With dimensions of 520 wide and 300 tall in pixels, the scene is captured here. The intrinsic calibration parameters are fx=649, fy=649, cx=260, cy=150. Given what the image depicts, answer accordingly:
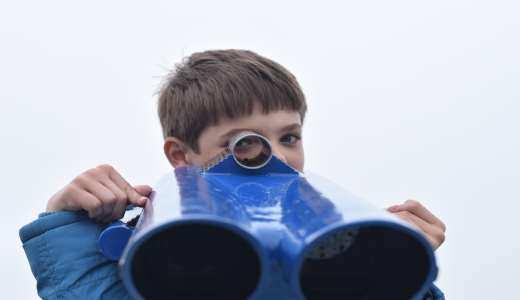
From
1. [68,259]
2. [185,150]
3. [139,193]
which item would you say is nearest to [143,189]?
[139,193]

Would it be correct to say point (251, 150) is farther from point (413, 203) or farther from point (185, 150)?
point (185, 150)

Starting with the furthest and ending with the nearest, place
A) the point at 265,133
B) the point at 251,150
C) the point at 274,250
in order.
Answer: the point at 265,133
the point at 251,150
the point at 274,250

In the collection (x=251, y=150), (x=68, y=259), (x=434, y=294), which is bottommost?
(x=434, y=294)

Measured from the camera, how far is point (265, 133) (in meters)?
1.67

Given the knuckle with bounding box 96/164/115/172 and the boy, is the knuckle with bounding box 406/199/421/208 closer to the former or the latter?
the boy

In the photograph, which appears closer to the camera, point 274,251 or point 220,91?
point 274,251

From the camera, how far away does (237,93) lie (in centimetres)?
184

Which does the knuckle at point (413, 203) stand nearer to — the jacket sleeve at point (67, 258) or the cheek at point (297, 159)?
the cheek at point (297, 159)

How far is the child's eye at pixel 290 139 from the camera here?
5.61 ft

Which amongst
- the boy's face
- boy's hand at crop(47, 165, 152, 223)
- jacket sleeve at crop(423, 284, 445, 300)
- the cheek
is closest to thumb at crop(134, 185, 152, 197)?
boy's hand at crop(47, 165, 152, 223)

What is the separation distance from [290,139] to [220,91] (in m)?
0.28

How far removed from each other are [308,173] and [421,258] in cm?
43

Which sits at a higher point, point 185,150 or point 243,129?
point 243,129

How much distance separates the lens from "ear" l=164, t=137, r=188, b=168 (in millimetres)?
1889
